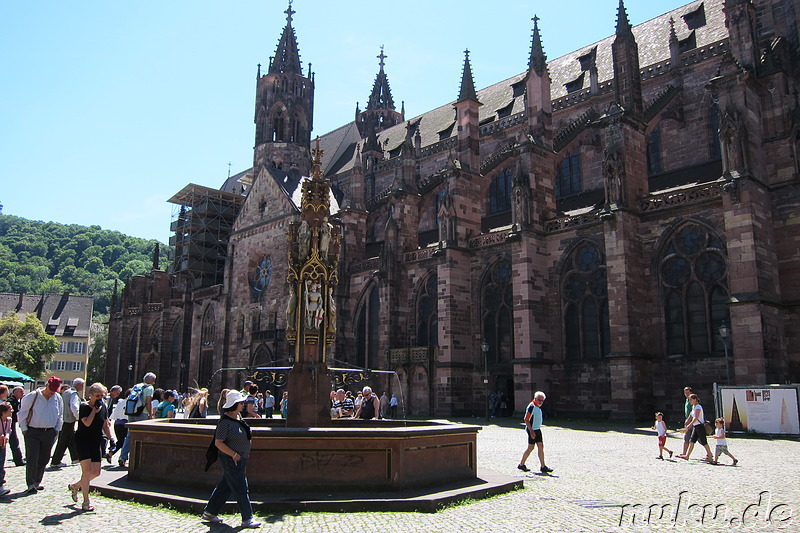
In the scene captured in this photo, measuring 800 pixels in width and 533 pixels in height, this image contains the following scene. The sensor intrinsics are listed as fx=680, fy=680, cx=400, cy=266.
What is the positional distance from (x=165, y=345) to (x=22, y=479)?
151 ft

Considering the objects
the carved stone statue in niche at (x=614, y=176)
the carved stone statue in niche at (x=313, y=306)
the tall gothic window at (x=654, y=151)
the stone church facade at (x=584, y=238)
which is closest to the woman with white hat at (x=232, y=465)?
the carved stone statue in niche at (x=313, y=306)

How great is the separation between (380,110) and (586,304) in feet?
129

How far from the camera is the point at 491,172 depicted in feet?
119

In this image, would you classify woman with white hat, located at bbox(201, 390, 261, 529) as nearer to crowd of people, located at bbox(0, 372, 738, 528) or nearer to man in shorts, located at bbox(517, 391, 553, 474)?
crowd of people, located at bbox(0, 372, 738, 528)

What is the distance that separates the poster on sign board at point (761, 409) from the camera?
18766 mm

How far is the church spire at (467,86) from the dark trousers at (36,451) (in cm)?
2779

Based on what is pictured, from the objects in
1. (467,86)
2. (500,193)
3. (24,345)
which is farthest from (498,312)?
(24,345)

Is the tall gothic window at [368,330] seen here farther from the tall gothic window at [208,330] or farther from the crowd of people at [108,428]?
the crowd of people at [108,428]

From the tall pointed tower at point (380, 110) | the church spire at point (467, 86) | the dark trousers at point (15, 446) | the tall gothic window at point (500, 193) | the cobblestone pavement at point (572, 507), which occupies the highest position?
the tall pointed tower at point (380, 110)

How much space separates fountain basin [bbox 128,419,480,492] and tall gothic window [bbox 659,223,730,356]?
18.1 meters

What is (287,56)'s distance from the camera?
179ft

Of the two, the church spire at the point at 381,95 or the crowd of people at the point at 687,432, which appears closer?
the crowd of people at the point at 687,432

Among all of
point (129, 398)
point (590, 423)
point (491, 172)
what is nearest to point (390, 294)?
point (491, 172)

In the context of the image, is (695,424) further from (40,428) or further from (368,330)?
(368,330)
